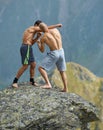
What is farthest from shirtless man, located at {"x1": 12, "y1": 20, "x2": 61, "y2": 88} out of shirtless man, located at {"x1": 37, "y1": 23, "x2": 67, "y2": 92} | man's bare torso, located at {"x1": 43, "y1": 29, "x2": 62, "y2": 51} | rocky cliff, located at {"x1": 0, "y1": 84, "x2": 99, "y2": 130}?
rocky cliff, located at {"x1": 0, "y1": 84, "x2": 99, "y2": 130}

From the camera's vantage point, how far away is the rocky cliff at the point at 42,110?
2047 centimetres

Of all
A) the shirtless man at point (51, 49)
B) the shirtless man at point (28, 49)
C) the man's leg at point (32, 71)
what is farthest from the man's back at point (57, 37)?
the man's leg at point (32, 71)

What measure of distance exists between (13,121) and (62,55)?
507 cm

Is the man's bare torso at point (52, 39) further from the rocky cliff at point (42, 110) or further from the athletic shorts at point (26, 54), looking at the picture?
the rocky cliff at point (42, 110)

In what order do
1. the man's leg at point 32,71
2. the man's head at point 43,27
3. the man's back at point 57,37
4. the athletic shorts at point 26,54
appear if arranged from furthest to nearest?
the man's leg at point 32,71 → the man's back at point 57,37 → the athletic shorts at point 26,54 → the man's head at point 43,27

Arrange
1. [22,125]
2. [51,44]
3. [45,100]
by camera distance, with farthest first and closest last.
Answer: [51,44] → [45,100] → [22,125]

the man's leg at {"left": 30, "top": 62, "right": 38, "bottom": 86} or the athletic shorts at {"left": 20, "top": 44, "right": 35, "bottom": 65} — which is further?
the man's leg at {"left": 30, "top": 62, "right": 38, "bottom": 86}

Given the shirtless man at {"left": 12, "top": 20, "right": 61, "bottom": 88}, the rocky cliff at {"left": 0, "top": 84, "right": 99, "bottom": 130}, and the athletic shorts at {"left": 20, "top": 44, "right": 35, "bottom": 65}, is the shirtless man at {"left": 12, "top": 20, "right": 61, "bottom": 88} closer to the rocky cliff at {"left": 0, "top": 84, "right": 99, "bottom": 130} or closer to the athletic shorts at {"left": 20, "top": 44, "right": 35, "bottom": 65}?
the athletic shorts at {"left": 20, "top": 44, "right": 35, "bottom": 65}

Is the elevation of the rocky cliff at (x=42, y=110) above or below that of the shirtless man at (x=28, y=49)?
below

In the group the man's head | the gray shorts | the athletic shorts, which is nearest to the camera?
the man's head

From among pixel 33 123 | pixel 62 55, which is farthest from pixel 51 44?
pixel 33 123

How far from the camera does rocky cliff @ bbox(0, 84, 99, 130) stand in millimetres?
20469

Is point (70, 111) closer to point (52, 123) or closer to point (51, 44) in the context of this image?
point (52, 123)

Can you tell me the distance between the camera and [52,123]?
2075 cm
